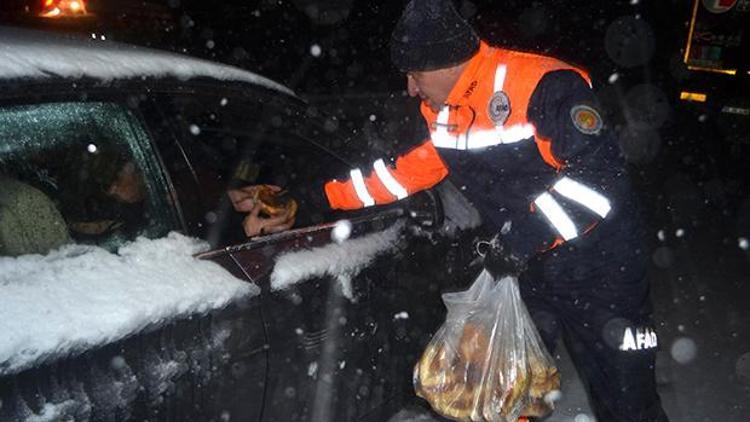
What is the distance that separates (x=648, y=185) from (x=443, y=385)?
594cm

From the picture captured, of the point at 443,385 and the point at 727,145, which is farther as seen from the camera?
the point at 727,145

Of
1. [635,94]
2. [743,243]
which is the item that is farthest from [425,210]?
[635,94]

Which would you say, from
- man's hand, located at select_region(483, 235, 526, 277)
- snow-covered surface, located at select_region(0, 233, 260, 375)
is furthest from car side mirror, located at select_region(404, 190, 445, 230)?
snow-covered surface, located at select_region(0, 233, 260, 375)

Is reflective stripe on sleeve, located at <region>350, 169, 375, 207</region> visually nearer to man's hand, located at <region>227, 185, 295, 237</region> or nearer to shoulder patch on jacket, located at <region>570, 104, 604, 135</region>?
man's hand, located at <region>227, 185, 295, 237</region>

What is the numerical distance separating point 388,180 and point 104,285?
1236 mm

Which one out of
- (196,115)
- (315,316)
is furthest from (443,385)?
(196,115)

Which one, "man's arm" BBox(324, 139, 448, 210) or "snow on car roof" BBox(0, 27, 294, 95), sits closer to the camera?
"snow on car roof" BBox(0, 27, 294, 95)

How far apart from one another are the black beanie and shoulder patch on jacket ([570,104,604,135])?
1.31ft

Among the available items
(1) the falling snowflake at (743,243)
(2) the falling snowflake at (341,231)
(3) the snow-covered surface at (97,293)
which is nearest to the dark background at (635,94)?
(1) the falling snowflake at (743,243)

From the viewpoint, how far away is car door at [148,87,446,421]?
6.50 feet

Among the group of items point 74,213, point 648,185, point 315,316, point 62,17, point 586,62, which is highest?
point 586,62

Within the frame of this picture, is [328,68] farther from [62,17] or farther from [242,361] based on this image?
[242,361]

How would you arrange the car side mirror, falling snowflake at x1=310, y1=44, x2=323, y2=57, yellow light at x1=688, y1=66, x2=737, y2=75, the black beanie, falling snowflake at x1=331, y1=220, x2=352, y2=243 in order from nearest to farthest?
1. the black beanie
2. falling snowflake at x1=331, y1=220, x2=352, y2=243
3. the car side mirror
4. yellow light at x1=688, y1=66, x2=737, y2=75
5. falling snowflake at x1=310, y1=44, x2=323, y2=57

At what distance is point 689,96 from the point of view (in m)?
9.30
